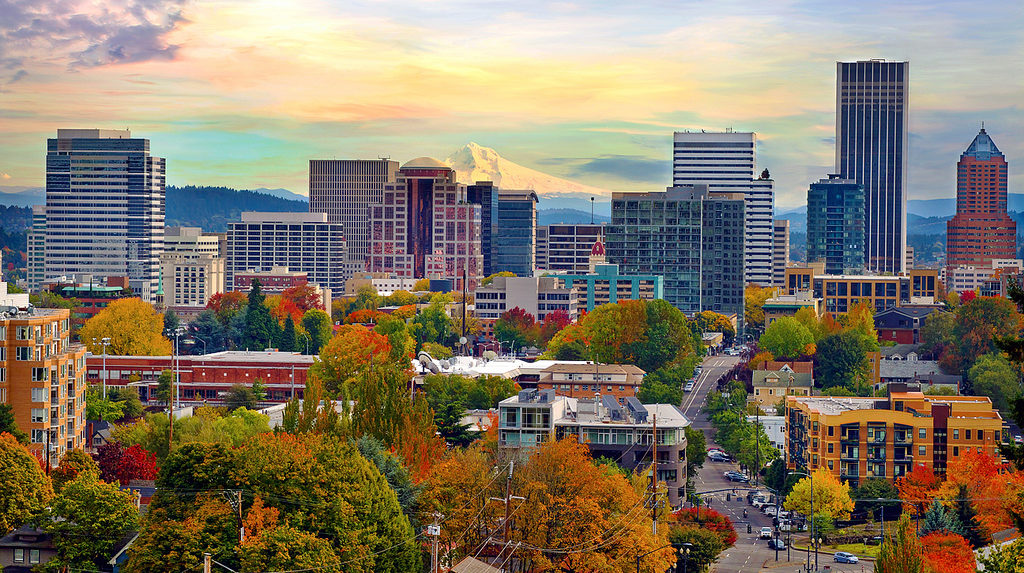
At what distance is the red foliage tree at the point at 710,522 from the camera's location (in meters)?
75.4

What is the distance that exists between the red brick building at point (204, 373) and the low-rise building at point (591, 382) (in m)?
19.9

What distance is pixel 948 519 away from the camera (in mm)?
76125

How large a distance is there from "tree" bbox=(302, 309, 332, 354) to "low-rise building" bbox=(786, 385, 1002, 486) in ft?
265

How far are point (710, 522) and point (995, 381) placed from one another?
58.4 metres

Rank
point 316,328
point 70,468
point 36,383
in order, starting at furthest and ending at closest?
point 316,328
point 36,383
point 70,468

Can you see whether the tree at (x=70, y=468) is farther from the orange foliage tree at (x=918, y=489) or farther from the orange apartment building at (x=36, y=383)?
the orange foliage tree at (x=918, y=489)

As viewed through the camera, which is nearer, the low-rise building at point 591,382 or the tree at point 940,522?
the tree at point 940,522

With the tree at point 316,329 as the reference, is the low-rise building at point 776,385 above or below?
below

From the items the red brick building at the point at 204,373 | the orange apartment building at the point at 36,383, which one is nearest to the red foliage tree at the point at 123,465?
the orange apartment building at the point at 36,383

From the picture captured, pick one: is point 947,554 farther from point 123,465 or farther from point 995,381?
point 995,381

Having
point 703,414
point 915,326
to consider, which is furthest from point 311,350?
point 915,326

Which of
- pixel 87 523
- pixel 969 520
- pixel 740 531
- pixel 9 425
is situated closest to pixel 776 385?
pixel 740 531

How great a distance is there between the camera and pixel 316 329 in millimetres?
172500

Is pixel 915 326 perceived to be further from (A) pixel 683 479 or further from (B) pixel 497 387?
(A) pixel 683 479
